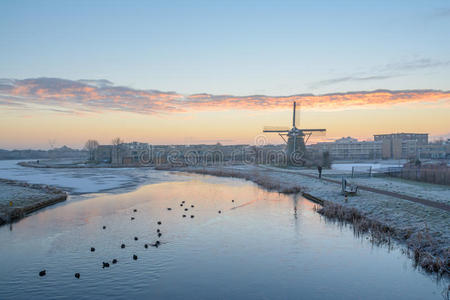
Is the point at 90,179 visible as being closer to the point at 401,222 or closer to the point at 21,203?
the point at 21,203

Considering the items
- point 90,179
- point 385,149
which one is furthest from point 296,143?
point 385,149

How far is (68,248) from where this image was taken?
1346cm

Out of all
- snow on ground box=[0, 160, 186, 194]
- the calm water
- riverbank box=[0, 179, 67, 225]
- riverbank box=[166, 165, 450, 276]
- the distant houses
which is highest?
the distant houses

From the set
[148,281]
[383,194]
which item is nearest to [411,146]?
[383,194]

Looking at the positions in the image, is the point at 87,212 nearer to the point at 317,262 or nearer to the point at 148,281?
the point at 148,281

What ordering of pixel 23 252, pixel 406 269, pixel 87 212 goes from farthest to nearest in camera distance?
pixel 87 212
pixel 23 252
pixel 406 269

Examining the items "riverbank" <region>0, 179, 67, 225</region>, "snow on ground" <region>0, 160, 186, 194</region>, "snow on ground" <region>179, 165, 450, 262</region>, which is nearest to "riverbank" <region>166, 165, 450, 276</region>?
"snow on ground" <region>179, 165, 450, 262</region>

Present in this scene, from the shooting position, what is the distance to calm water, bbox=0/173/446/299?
9812 mm

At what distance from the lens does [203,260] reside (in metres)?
12.4

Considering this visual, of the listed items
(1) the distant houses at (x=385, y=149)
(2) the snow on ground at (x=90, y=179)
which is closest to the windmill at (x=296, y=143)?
(2) the snow on ground at (x=90, y=179)

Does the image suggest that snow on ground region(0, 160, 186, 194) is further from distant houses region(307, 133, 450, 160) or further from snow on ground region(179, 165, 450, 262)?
distant houses region(307, 133, 450, 160)

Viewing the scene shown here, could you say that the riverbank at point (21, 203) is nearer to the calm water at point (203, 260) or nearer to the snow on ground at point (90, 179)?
the calm water at point (203, 260)

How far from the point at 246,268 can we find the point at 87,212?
531 inches

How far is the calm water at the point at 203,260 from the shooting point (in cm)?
981
